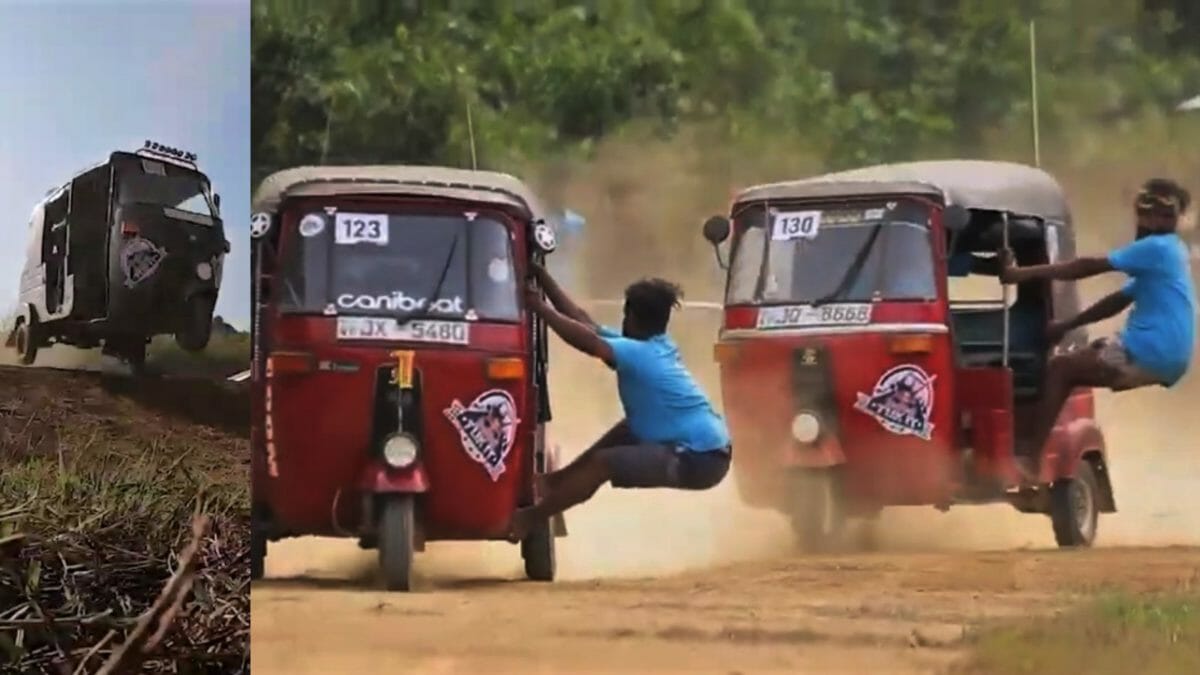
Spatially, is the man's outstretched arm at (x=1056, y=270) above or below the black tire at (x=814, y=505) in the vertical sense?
above

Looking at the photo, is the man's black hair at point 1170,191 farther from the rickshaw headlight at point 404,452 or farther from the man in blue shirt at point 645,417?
the rickshaw headlight at point 404,452

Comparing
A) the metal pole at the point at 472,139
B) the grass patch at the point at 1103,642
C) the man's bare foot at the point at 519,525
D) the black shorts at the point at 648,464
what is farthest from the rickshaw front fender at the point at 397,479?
the grass patch at the point at 1103,642

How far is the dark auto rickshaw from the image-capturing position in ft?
16.1

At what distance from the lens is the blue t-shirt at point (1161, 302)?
461cm

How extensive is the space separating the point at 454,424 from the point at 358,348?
1.25 feet

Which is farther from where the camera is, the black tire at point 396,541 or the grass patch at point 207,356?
the grass patch at point 207,356

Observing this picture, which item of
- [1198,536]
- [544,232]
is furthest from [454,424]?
[1198,536]

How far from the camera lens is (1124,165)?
15.3 ft

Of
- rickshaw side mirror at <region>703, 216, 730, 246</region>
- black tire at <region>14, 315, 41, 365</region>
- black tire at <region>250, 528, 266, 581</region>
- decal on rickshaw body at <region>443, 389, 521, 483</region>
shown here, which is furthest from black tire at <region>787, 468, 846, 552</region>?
black tire at <region>14, 315, 41, 365</region>

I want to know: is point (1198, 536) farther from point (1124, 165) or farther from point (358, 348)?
point (358, 348)

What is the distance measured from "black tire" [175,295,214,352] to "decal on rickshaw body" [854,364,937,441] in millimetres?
2150

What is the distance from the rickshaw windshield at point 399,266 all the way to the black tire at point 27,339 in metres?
0.96

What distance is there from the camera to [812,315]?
464 cm

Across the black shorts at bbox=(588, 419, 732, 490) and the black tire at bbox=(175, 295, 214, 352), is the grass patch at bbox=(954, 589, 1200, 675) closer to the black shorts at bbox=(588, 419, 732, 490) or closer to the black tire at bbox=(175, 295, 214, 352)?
the black shorts at bbox=(588, 419, 732, 490)
